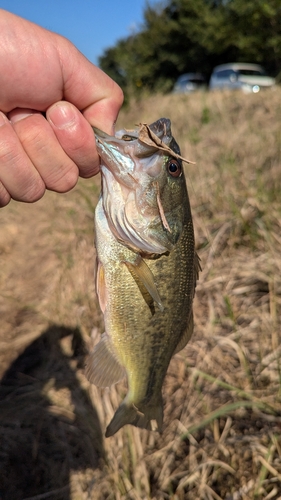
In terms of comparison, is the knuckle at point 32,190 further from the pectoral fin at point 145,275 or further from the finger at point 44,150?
the pectoral fin at point 145,275

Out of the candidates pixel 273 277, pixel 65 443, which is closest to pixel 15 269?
pixel 65 443

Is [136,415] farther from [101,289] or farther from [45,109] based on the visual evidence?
[45,109]

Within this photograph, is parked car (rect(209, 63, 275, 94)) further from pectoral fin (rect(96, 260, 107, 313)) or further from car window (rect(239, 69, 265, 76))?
pectoral fin (rect(96, 260, 107, 313))

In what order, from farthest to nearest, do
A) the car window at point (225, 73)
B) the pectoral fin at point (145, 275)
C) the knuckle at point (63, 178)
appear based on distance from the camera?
the car window at point (225, 73) < the knuckle at point (63, 178) < the pectoral fin at point (145, 275)

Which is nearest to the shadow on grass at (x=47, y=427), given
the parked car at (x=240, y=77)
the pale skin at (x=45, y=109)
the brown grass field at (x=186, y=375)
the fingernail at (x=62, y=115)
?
the brown grass field at (x=186, y=375)

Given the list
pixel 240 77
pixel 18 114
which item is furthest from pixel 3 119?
pixel 240 77

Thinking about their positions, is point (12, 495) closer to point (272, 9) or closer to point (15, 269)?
point (15, 269)
